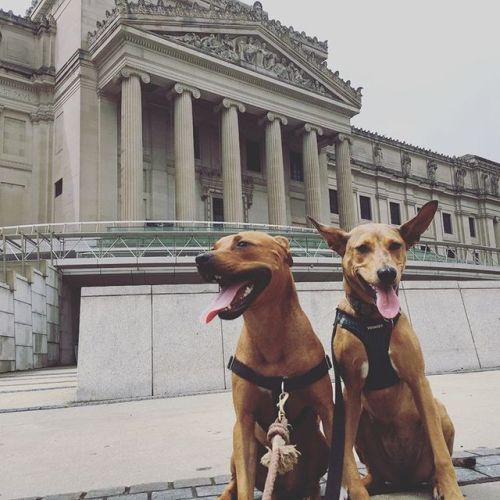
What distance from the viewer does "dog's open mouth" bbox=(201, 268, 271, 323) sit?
2.43 m

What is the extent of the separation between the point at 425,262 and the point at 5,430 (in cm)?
2595

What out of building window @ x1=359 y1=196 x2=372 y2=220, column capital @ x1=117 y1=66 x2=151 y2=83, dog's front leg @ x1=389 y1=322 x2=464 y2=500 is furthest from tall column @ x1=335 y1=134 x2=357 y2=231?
dog's front leg @ x1=389 y1=322 x2=464 y2=500

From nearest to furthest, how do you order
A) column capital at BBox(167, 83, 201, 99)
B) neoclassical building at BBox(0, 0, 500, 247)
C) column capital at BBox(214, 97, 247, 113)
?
neoclassical building at BBox(0, 0, 500, 247) → column capital at BBox(167, 83, 201, 99) → column capital at BBox(214, 97, 247, 113)

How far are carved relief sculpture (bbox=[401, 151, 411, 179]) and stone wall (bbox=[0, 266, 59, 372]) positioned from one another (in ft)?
154

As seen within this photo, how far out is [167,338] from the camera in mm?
8555

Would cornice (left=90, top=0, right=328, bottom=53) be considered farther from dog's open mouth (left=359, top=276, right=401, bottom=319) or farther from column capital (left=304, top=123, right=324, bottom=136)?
dog's open mouth (left=359, top=276, right=401, bottom=319)

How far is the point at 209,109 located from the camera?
37125mm

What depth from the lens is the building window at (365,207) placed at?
54.5 metres

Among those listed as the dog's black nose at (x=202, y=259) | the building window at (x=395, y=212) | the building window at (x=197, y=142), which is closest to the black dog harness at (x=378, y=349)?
the dog's black nose at (x=202, y=259)

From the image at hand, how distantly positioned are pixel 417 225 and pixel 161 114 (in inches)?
1376

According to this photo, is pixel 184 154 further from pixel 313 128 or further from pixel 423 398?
pixel 423 398

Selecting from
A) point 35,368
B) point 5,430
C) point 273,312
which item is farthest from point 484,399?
point 35,368

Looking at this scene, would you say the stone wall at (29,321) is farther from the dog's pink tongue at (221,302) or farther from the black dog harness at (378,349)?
the black dog harness at (378,349)

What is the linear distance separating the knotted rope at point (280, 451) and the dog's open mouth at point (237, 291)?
54 cm
